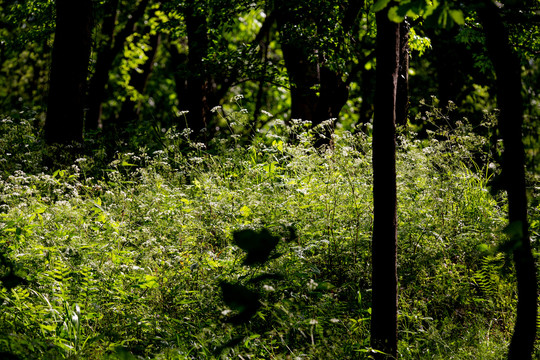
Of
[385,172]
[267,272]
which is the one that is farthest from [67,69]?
[385,172]

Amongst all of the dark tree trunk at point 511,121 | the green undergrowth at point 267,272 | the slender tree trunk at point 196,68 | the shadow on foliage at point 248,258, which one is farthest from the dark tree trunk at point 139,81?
the shadow on foliage at point 248,258

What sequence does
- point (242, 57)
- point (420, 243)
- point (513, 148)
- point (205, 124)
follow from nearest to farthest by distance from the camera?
point (513, 148) < point (420, 243) < point (242, 57) < point (205, 124)

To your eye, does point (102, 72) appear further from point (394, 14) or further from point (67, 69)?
point (394, 14)

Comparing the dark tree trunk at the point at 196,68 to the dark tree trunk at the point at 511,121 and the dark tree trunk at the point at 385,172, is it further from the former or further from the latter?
the dark tree trunk at the point at 511,121

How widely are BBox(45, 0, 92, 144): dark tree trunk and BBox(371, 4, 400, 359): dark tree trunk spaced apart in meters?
6.33

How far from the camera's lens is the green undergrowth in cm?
360

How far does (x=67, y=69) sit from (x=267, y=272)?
5.96m

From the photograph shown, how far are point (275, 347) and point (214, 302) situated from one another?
70 centimetres

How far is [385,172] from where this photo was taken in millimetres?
3332

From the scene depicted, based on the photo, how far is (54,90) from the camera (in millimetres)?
8336

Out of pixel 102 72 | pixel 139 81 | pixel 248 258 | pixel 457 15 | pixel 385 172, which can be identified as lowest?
pixel 248 258

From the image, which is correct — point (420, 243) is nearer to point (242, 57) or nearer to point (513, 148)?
point (513, 148)

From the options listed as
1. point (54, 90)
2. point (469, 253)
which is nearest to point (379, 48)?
point (469, 253)

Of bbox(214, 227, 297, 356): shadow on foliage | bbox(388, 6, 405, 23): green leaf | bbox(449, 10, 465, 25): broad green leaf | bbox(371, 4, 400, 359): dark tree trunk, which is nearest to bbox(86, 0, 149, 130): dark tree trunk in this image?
bbox(371, 4, 400, 359): dark tree trunk
